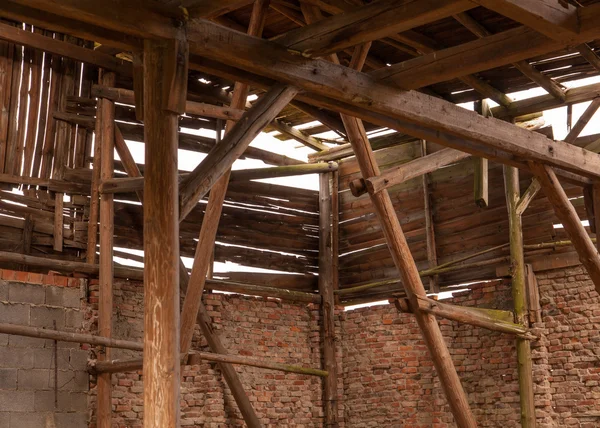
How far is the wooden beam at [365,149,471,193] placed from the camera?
6.85 meters

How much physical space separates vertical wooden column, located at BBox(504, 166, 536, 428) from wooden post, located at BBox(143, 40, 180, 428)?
497 cm

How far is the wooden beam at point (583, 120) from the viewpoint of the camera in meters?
7.94

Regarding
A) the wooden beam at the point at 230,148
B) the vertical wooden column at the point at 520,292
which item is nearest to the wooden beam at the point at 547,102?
the vertical wooden column at the point at 520,292

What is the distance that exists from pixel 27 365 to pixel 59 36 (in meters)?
3.14

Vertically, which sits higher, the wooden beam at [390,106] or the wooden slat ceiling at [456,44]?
the wooden slat ceiling at [456,44]

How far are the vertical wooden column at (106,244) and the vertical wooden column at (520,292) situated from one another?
386cm

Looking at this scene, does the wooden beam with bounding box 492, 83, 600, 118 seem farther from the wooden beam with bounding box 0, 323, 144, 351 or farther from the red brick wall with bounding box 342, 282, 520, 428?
the wooden beam with bounding box 0, 323, 144, 351

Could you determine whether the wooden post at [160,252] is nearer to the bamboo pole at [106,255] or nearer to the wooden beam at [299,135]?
the bamboo pole at [106,255]

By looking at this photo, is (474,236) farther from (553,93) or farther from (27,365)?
(27,365)

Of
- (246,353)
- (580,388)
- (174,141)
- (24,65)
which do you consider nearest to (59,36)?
(24,65)

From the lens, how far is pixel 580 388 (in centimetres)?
842

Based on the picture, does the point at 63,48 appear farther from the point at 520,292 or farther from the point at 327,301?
the point at 520,292

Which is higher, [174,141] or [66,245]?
[66,245]

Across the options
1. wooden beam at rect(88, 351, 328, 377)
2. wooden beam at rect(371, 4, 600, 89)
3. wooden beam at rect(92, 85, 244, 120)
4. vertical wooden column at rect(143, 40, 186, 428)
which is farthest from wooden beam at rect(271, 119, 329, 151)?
vertical wooden column at rect(143, 40, 186, 428)
